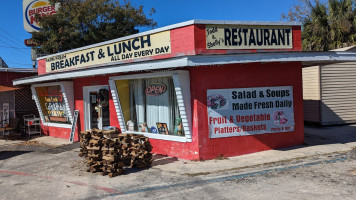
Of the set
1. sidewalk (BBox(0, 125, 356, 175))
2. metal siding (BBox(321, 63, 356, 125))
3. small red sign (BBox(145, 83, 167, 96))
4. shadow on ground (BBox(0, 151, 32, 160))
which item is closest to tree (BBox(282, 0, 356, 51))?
metal siding (BBox(321, 63, 356, 125))

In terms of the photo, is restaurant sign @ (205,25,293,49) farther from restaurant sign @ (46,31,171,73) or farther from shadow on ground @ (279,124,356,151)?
shadow on ground @ (279,124,356,151)

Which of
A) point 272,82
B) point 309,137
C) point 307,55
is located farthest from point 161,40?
point 309,137

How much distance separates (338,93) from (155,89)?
9.16 meters

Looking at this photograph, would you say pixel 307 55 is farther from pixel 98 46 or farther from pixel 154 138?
pixel 98 46

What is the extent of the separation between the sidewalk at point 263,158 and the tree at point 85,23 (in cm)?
1685

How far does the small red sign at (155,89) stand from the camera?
9461mm

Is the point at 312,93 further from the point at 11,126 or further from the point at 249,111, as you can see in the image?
the point at 11,126

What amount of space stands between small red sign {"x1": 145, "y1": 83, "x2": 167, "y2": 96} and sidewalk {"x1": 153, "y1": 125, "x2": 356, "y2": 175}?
2.06m

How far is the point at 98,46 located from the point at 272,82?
6397 millimetres

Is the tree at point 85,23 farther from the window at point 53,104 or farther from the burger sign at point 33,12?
the window at point 53,104

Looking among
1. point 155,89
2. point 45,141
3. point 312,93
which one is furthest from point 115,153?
point 312,93

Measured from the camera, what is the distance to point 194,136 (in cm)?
846

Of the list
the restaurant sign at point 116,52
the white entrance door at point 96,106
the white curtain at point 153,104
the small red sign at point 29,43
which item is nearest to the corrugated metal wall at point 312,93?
the white curtain at point 153,104

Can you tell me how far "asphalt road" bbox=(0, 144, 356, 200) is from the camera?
571 centimetres
